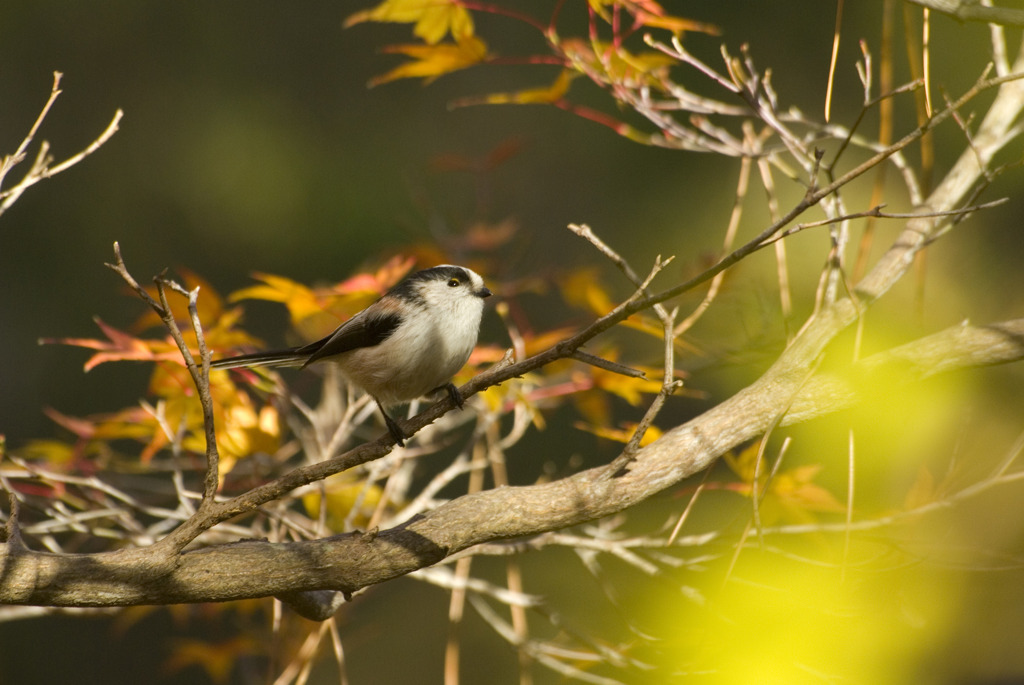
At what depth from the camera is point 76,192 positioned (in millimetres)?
4711

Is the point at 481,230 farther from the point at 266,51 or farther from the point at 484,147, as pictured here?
the point at 266,51

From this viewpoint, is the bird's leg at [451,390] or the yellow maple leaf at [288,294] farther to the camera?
the yellow maple leaf at [288,294]

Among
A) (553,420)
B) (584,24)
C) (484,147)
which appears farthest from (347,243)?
(584,24)

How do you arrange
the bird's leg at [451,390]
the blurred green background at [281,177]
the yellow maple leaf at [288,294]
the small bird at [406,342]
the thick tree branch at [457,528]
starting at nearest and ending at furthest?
1. the thick tree branch at [457,528]
2. the bird's leg at [451,390]
3. the yellow maple leaf at [288,294]
4. the small bird at [406,342]
5. the blurred green background at [281,177]

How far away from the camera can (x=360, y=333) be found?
6.56 feet

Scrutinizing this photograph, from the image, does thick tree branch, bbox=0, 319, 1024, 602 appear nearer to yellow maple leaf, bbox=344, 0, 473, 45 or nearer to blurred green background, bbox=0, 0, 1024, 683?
yellow maple leaf, bbox=344, 0, 473, 45

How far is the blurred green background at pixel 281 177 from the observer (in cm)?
399

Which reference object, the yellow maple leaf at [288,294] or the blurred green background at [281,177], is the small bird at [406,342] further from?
the blurred green background at [281,177]

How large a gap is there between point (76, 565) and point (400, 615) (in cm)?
289

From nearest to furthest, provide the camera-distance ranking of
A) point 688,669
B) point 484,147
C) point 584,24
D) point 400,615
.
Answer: point 688,669 < point 400,615 < point 584,24 < point 484,147

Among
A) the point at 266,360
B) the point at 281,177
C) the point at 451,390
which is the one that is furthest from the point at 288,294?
the point at 281,177

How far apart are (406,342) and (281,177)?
320 centimetres

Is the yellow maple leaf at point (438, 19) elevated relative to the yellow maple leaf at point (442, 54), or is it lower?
elevated

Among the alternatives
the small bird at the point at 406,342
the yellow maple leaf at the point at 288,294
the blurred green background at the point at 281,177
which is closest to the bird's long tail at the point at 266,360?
the small bird at the point at 406,342
